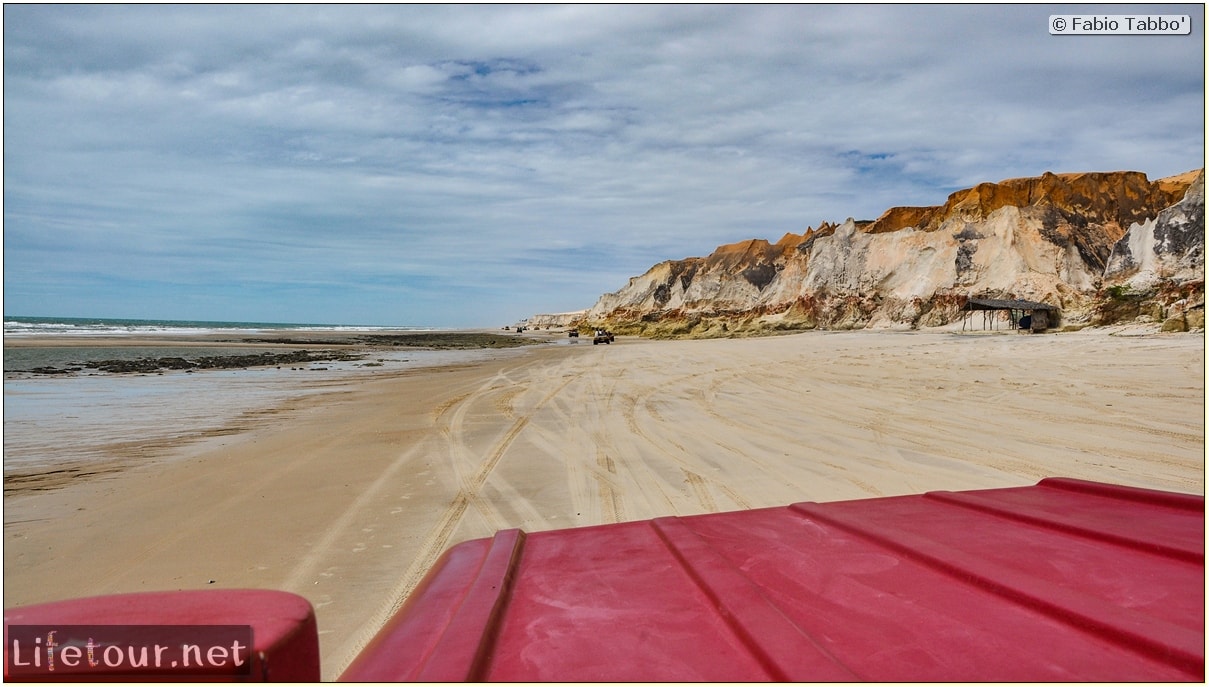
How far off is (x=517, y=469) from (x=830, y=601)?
4695 millimetres

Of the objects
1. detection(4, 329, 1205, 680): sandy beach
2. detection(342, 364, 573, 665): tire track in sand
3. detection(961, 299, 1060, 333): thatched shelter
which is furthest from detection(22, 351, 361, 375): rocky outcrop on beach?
detection(961, 299, 1060, 333): thatched shelter

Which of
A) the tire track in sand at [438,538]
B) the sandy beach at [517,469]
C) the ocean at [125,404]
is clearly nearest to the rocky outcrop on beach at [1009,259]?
the sandy beach at [517,469]

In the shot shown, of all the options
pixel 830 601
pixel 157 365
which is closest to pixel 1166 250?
pixel 830 601

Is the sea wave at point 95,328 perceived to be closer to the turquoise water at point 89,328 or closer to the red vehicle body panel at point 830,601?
the turquoise water at point 89,328

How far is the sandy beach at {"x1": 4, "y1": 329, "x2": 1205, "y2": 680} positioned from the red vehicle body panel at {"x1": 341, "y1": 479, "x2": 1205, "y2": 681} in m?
1.33

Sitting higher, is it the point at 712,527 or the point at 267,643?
the point at 267,643

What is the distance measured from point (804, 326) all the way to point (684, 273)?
57.0 meters

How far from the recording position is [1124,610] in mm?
1556

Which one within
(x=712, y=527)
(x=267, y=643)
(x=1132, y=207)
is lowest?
(x=712, y=527)

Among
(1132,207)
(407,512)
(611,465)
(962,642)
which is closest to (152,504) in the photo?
(407,512)

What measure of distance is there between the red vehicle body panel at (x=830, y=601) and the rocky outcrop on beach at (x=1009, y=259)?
23415 millimetres

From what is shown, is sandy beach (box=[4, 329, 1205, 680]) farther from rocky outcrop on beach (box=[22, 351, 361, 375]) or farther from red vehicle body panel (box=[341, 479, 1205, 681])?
rocky outcrop on beach (box=[22, 351, 361, 375])

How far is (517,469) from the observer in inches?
242

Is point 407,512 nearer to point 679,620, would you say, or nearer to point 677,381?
point 679,620
